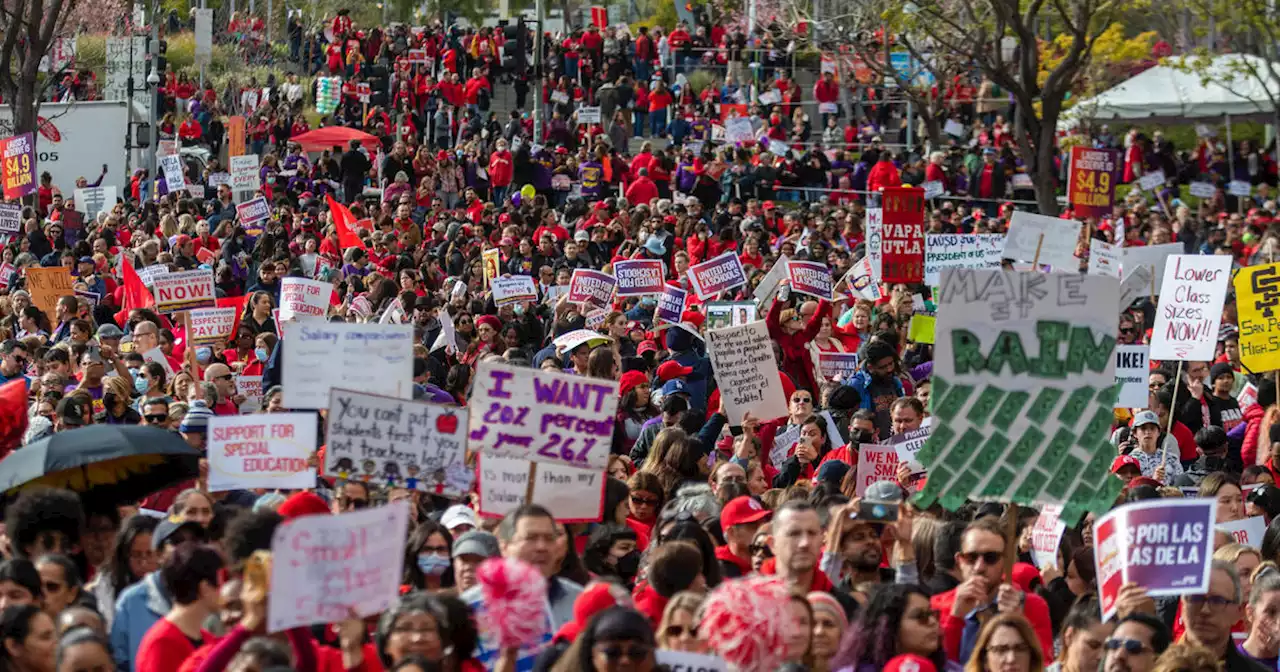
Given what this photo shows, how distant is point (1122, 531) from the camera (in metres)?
7.67

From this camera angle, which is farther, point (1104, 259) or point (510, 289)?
point (1104, 259)

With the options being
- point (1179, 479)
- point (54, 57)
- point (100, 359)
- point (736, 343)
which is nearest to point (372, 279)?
point (100, 359)

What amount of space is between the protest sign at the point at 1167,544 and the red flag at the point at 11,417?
18.0 feet

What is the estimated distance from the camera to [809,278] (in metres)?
17.9

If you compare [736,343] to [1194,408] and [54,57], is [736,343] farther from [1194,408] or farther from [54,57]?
[54,57]

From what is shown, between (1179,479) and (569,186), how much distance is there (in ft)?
66.8

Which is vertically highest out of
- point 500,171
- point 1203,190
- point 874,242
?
point 874,242

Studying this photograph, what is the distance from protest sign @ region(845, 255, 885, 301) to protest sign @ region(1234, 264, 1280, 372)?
5555 millimetres

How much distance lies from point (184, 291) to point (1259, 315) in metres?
8.07

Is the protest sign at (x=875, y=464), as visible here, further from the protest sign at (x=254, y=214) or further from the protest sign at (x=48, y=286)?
the protest sign at (x=254, y=214)

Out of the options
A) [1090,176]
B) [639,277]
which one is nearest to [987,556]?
[639,277]

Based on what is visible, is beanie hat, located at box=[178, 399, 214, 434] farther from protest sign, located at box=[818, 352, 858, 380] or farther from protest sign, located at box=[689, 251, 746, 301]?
protest sign, located at box=[689, 251, 746, 301]

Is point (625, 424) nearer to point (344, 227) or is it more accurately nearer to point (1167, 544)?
A: point (1167, 544)

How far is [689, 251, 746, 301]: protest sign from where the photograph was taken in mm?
17938
